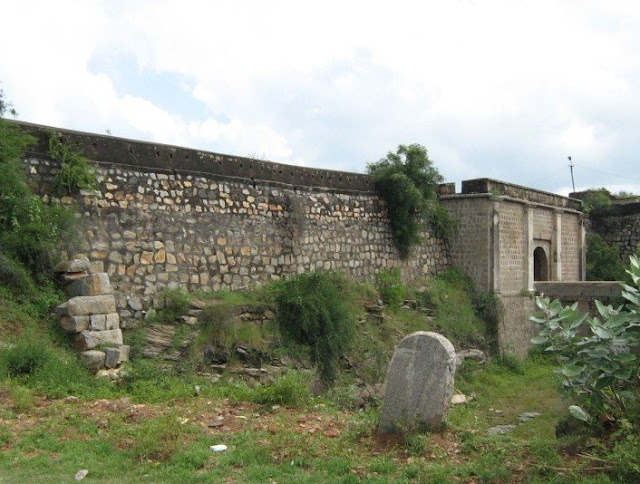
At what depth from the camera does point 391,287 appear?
16312mm

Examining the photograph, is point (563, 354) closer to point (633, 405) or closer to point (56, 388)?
point (633, 405)

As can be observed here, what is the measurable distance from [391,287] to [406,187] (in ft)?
8.65

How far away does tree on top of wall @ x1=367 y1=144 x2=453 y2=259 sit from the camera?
16.9m

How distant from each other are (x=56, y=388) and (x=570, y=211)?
18786 millimetres

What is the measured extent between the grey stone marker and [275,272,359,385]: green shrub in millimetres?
5602

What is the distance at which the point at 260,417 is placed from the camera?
8.06 metres

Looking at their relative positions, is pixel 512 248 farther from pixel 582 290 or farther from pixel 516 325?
pixel 582 290

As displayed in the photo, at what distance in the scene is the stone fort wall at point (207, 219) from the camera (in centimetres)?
1129

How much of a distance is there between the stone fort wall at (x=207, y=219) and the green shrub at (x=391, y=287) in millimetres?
220

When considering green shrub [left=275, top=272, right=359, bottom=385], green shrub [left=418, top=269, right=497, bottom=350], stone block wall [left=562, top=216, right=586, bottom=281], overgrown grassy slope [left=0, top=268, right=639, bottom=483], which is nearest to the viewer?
overgrown grassy slope [left=0, top=268, right=639, bottom=483]

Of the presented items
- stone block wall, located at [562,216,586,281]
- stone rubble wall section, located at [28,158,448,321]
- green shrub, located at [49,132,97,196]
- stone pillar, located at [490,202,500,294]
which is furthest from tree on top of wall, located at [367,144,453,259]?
green shrub, located at [49,132,97,196]

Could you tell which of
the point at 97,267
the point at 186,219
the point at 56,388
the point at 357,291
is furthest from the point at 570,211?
the point at 56,388

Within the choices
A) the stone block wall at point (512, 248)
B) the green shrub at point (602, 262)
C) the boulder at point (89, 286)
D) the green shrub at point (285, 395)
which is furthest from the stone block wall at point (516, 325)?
the boulder at point (89, 286)

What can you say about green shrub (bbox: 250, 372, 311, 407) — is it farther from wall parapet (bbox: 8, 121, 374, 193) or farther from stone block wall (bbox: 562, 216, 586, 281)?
stone block wall (bbox: 562, 216, 586, 281)
